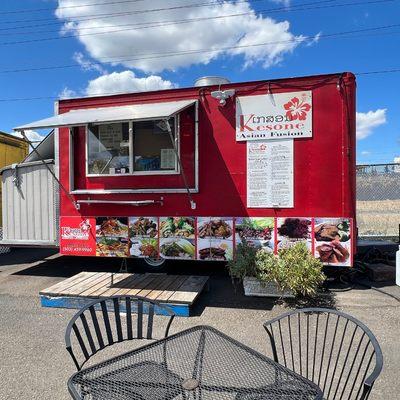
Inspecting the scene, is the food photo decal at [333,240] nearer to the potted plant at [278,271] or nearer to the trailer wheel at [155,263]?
the potted plant at [278,271]

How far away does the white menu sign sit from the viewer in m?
5.67

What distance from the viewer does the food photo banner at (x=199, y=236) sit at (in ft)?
18.1

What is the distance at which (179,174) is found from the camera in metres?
6.05

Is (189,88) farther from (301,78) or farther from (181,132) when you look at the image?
(301,78)

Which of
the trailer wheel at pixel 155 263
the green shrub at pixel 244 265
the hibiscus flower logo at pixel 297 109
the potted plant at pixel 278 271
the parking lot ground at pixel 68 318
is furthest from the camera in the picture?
the trailer wheel at pixel 155 263

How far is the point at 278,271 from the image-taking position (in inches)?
194

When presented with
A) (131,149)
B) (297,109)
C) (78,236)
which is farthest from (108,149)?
(297,109)

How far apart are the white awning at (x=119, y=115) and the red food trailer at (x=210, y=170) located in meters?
0.03

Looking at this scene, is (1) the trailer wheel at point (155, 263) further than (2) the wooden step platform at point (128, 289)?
Yes

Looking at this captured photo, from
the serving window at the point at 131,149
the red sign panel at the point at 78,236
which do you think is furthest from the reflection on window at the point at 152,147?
the red sign panel at the point at 78,236

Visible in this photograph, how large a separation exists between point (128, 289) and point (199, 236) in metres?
1.36

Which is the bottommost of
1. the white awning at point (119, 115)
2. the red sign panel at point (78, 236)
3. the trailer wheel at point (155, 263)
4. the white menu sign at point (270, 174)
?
the trailer wheel at point (155, 263)

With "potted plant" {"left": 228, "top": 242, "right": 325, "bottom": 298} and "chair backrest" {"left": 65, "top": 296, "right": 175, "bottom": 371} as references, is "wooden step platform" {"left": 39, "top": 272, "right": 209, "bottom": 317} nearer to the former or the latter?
"chair backrest" {"left": 65, "top": 296, "right": 175, "bottom": 371}

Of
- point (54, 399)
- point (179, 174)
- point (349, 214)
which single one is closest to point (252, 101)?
point (179, 174)
